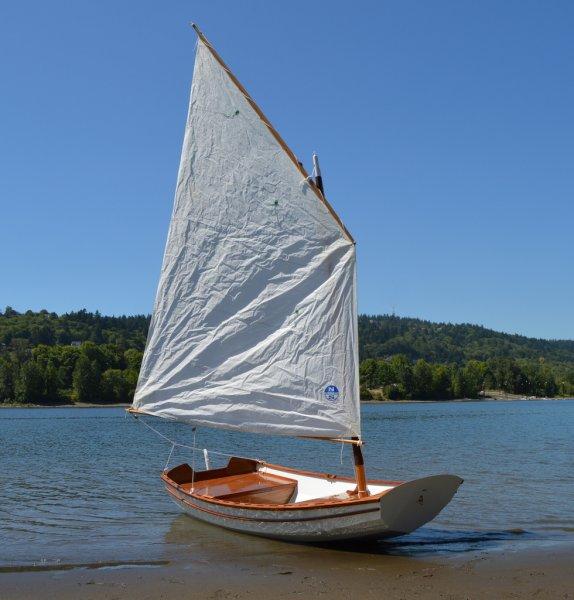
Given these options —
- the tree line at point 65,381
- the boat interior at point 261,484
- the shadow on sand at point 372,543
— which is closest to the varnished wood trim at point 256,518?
the boat interior at point 261,484

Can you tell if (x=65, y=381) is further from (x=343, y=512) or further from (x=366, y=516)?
(x=366, y=516)

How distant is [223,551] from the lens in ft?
52.6

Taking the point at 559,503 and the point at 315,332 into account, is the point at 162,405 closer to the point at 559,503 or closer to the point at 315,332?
the point at 315,332

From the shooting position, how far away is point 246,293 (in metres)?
16.9

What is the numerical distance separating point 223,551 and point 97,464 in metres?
21.1

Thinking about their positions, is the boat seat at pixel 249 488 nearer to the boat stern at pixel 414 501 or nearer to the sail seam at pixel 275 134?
the boat stern at pixel 414 501

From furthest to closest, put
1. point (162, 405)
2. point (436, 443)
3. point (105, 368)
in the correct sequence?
point (105, 368)
point (436, 443)
point (162, 405)

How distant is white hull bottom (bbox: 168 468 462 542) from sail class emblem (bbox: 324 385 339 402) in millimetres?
2261

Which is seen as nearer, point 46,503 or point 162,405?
point 162,405

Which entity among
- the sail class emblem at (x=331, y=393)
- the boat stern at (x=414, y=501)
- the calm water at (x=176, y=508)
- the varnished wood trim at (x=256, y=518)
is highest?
the sail class emblem at (x=331, y=393)

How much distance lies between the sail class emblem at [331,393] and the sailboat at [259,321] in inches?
0.9

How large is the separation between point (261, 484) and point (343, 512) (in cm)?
609

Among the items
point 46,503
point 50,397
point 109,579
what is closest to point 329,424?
point 109,579

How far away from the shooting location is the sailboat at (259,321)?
15453mm
